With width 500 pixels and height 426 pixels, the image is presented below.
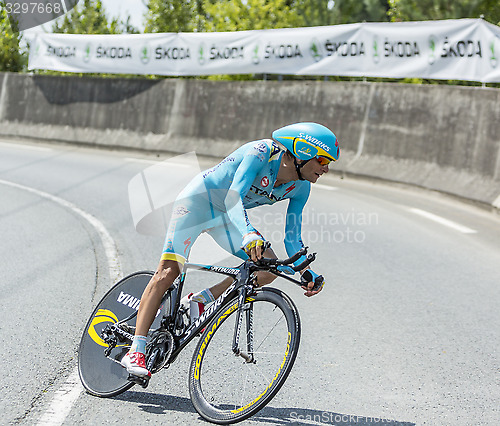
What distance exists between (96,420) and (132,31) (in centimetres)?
3414

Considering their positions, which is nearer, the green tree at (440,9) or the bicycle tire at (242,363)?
the bicycle tire at (242,363)

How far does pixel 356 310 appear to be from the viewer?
245 inches

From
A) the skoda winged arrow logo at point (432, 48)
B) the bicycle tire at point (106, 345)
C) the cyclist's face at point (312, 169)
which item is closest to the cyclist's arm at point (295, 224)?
the cyclist's face at point (312, 169)

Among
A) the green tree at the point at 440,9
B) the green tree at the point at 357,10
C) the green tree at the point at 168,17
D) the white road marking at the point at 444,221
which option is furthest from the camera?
the green tree at the point at 168,17

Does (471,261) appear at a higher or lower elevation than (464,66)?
lower

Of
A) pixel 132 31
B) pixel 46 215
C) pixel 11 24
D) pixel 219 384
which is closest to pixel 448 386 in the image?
pixel 219 384

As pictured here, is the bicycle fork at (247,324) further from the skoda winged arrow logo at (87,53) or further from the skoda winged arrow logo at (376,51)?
the skoda winged arrow logo at (87,53)

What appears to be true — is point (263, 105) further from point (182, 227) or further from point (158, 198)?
point (182, 227)

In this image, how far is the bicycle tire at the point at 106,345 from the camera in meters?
4.22

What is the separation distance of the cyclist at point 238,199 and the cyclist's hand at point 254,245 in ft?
0.24

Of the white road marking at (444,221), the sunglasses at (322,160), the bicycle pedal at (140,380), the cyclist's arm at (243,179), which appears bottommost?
the white road marking at (444,221)

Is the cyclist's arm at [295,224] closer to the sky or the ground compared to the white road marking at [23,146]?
closer to the sky

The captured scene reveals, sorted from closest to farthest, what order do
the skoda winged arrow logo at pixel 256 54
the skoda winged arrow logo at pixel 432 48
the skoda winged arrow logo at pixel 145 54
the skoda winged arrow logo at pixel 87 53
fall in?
the skoda winged arrow logo at pixel 432 48, the skoda winged arrow logo at pixel 256 54, the skoda winged arrow logo at pixel 145 54, the skoda winged arrow logo at pixel 87 53

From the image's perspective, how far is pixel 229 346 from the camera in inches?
154
